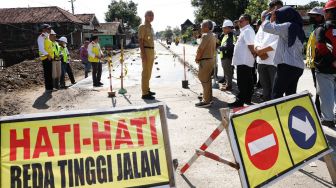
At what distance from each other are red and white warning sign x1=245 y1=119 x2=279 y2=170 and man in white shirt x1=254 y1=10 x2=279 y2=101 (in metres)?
3.26

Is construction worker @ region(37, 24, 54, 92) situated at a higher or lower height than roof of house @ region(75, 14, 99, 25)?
lower

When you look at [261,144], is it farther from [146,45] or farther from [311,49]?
[146,45]

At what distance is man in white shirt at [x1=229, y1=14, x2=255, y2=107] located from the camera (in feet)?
23.4

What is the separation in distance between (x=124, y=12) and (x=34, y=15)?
5653cm

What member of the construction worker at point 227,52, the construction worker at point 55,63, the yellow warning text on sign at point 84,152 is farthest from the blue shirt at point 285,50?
the construction worker at point 55,63

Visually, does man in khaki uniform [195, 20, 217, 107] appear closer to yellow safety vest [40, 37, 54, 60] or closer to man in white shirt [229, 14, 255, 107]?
man in white shirt [229, 14, 255, 107]

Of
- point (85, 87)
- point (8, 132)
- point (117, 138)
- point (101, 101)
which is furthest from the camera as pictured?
point (85, 87)

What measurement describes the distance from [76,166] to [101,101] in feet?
20.7

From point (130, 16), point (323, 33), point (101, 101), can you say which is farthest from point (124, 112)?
point (130, 16)

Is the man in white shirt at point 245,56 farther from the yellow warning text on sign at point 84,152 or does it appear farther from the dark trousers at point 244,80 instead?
the yellow warning text on sign at point 84,152

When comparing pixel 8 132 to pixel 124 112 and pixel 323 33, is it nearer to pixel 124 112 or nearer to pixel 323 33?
pixel 124 112

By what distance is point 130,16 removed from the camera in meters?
102

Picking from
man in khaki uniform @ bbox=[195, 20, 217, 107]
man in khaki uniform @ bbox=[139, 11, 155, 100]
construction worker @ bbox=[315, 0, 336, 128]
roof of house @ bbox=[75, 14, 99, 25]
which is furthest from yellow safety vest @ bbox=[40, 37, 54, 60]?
roof of house @ bbox=[75, 14, 99, 25]

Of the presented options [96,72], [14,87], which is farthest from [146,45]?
[14,87]
